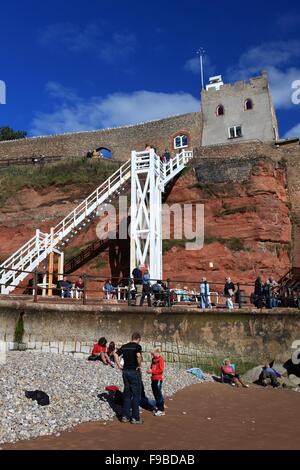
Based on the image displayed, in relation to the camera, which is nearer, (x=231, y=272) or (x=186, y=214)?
(x=231, y=272)

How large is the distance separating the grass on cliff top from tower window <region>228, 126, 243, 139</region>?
9.15 metres

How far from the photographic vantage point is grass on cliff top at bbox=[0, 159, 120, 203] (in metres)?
29.4

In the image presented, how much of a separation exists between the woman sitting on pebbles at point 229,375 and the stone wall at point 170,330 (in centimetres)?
98

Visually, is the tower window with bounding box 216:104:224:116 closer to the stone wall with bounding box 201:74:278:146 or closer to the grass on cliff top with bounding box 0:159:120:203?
the stone wall with bounding box 201:74:278:146

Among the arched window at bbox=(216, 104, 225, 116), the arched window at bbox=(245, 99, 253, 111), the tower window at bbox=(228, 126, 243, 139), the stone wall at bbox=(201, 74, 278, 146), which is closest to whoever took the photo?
the stone wall at bbox=(201, 74, 278, 146)

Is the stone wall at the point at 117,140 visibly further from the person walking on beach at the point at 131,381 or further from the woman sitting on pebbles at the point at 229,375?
the person walking on beach at the point at 131,381

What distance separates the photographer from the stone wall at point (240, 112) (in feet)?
106

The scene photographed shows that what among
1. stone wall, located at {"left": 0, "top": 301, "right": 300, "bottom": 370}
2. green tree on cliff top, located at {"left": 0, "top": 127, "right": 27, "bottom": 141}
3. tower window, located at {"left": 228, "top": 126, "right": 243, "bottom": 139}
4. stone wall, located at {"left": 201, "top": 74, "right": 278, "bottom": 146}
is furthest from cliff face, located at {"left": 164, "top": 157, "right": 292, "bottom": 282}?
green tree on cliff top, located at {"left": 0, "top": 127, "right": 27, "bottom": 141}

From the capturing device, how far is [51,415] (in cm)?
797

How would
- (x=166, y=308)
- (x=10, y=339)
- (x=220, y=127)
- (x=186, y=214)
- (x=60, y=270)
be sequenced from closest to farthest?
(x=10, y=339), (x=166, y=308), (x=60, y=270), (x=186, y=214), (x=220, y=127)

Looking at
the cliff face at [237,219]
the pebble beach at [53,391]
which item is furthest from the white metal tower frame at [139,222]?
the pebble beach at [53,391]

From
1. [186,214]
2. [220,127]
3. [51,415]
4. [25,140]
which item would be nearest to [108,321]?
[51,415]
